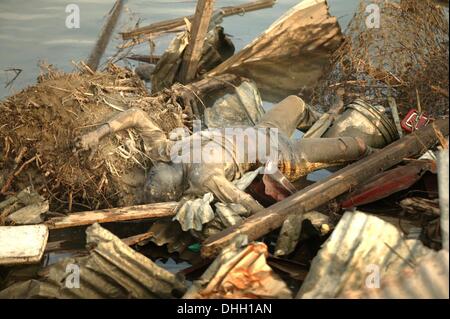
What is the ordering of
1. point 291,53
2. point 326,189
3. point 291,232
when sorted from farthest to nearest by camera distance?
1. point 291,53
2. point 326,189
3. point 291,232

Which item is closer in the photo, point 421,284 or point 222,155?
point 421,284

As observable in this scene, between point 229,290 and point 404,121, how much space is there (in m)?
4.45

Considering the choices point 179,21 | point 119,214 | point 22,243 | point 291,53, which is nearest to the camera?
point 22,243

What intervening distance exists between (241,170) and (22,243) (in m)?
2.40

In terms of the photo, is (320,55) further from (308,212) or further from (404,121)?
(308,212)

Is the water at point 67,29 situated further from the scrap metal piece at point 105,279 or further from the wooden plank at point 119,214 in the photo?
the scrap metal piece at point 105,279

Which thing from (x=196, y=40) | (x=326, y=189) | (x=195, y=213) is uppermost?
(x=196, y=40)

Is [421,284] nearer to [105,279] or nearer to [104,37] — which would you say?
[105,279]

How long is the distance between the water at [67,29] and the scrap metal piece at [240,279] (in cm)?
606

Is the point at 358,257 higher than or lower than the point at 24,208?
higher

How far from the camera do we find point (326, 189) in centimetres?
729

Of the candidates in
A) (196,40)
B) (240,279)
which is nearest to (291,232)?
(240,279)

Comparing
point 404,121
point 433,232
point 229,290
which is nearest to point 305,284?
point 229,290

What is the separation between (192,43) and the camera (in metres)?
9.96
